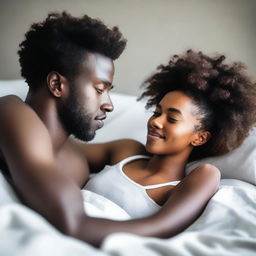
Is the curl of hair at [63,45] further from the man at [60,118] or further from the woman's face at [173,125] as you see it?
the woman's face at [173,125]

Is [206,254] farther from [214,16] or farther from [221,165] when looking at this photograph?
[214,16]

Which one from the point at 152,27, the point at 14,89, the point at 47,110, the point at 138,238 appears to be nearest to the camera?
the point at 138,238

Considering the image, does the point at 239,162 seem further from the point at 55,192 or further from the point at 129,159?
the point at 55,192

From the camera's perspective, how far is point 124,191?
97 cm

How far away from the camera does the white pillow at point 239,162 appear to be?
42.7 inches

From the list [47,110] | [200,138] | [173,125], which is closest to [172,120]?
[173,125]

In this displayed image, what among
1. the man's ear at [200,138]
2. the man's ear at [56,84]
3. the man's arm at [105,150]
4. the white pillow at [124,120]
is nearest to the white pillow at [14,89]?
the white pillow at [124,120]

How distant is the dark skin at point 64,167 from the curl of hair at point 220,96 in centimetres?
22

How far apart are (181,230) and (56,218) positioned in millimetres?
295

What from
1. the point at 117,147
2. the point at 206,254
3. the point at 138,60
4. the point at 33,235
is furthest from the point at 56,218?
the point at 138,60

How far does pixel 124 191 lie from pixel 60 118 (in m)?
0.25

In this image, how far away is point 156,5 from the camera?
5.21ft

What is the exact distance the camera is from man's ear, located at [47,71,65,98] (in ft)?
3.10

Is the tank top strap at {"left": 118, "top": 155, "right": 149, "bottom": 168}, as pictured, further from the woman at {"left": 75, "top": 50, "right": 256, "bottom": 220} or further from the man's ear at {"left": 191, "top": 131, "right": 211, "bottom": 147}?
the man's ear at {"left": 191, "top": 131, "right": 211, "bottom": 147}
